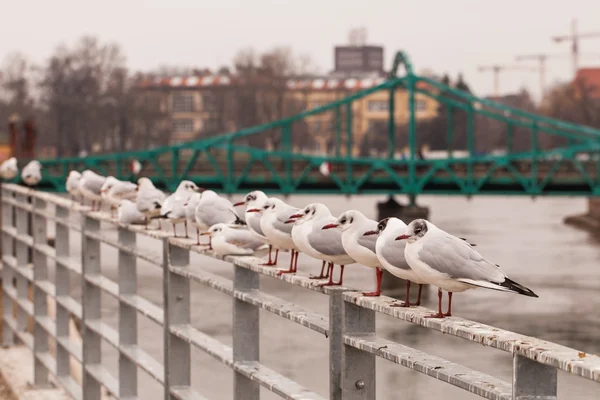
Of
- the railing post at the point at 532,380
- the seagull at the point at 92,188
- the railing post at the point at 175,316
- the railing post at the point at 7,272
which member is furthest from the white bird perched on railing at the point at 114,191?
the railing post at the point at 532,380

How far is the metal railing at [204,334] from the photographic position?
2.77 m

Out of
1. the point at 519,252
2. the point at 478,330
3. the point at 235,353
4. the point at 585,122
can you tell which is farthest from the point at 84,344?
the point at 585,122

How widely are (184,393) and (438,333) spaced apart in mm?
28848

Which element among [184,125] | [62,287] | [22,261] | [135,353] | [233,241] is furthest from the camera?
[184,125]

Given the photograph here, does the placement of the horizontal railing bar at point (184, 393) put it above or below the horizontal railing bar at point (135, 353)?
above

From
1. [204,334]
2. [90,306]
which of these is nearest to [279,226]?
[204,334]

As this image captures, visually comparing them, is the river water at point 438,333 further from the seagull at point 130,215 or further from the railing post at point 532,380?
the railing post at point 532,380

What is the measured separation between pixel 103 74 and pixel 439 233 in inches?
3707

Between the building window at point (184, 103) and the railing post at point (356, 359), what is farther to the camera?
the building window at point (184, 103)

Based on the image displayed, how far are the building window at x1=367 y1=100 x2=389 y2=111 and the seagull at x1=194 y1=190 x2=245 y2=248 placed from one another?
5077 inches

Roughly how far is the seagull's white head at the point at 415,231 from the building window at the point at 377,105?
429 ft

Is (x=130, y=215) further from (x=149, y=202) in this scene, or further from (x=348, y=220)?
(x=348, y=220)

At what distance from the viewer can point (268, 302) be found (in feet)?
13.6

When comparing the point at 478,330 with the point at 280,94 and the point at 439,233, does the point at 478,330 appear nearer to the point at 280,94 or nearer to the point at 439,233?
the point at 439,233
